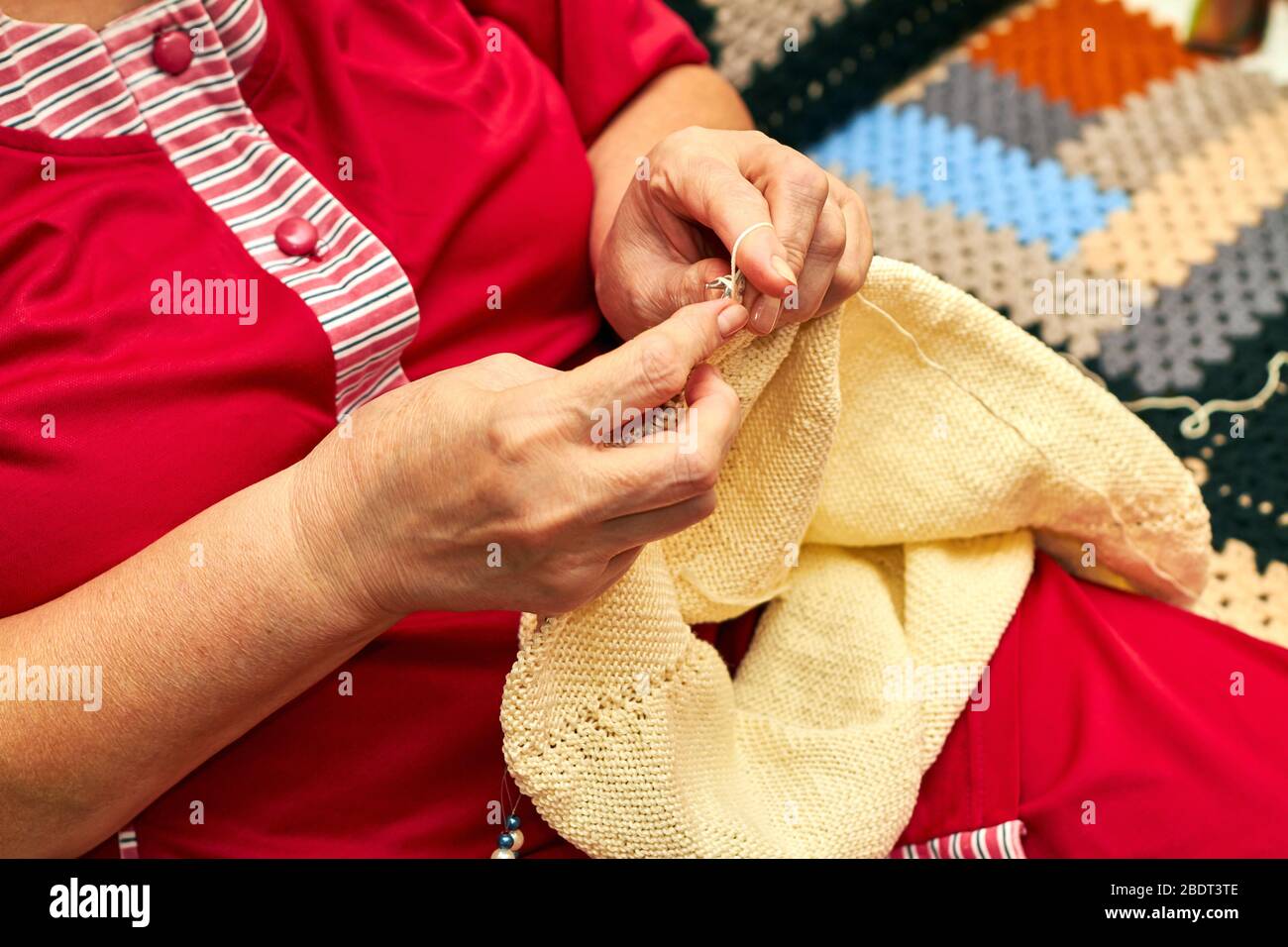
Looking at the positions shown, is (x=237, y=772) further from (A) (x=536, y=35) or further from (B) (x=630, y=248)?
(A) (x=536, y=35)

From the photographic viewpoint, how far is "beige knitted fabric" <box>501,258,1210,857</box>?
0.66 metres

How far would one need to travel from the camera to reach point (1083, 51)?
4.16 ft

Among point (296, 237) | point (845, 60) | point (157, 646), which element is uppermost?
point (845, 60)

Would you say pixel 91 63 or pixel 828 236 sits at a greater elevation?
pixel 91 63

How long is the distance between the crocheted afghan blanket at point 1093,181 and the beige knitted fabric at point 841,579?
154 mm

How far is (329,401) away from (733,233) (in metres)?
0.26

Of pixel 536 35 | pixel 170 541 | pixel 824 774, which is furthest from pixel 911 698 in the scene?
pixel 536 35

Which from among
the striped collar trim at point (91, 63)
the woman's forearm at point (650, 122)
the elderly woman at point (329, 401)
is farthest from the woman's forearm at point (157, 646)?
the woman's forearm at point (650, 122)

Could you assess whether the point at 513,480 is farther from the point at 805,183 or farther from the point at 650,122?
the point at 650,122

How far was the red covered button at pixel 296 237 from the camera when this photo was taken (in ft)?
2.21

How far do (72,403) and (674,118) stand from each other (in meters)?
0.49

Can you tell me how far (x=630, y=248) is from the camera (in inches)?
29.8

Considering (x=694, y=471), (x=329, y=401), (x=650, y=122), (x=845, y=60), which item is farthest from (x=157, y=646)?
(x=845, y=60)

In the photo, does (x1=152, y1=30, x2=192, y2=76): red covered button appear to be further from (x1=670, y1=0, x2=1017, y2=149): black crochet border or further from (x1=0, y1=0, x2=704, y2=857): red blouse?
(x1=670, y1=0, x2=1017, y2=149): black crochet border
